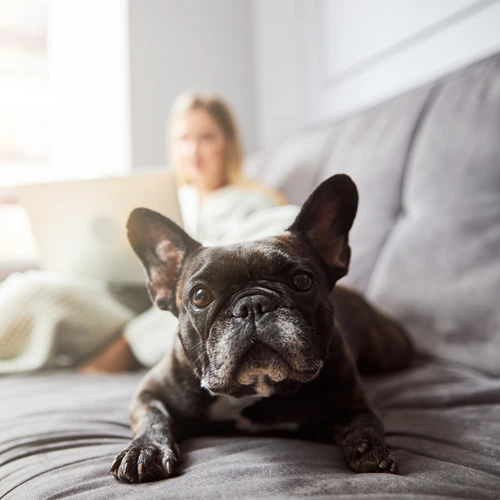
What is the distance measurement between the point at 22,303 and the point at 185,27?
2.62 metres

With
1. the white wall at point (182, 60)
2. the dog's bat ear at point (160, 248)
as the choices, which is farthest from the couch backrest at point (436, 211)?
the white wall at point (182, 60)

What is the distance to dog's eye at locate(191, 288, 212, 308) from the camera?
3.15 ft

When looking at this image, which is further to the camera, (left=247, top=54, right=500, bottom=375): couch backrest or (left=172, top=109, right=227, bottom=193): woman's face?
(left=172, top=109, right=227, bottom=193): woman's face

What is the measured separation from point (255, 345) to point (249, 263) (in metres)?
0.16

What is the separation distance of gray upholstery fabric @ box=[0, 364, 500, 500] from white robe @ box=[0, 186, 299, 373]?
0.30 m

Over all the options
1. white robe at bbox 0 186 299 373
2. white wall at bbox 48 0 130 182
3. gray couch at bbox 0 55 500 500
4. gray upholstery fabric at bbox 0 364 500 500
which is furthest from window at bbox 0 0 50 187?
gray upholstery fabric at bbox 0 364 500 500

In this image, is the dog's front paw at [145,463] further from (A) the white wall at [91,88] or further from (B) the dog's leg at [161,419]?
(A) the white wall at [91,88]

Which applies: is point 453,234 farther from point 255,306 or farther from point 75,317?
point 75,317

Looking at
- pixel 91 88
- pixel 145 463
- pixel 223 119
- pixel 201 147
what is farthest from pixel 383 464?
pixel 91 88

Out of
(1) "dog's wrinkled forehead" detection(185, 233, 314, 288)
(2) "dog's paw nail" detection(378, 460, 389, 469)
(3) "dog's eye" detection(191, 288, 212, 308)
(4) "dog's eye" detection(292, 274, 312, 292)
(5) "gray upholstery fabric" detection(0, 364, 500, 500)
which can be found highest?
(1) "dog's wrinkled forehead" detection(185, 233, 314, 288)

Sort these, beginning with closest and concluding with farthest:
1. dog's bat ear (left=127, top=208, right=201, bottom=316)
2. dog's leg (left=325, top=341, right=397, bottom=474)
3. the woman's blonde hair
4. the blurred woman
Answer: dog's leg (left=325, top=341, right=397, bottom=474)
dog's bat ear (left=127, top=208, right=201, bottom=316)
the blurred woman
the woman's blonde hair

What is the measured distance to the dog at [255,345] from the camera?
2.86 ft

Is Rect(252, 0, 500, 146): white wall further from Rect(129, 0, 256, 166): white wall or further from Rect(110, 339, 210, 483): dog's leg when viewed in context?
Rect(110, 339, 210, 483): dog's leg

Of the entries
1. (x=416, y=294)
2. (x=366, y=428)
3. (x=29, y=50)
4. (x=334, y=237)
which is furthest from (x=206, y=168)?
(x=29, y=50)
